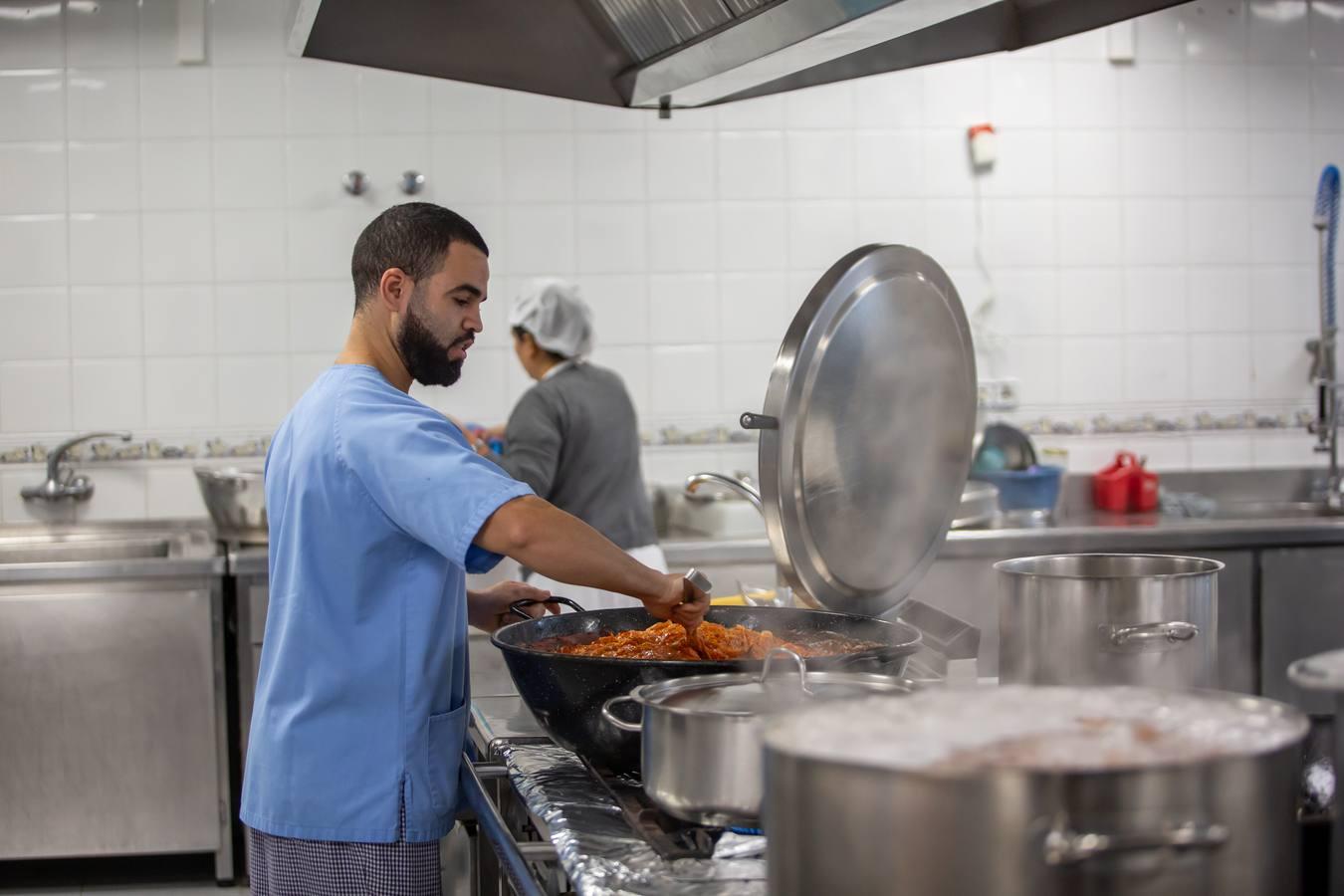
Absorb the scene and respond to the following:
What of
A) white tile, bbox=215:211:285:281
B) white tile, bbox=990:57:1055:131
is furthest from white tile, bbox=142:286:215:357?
white tile, bbox=990:57:1055:131

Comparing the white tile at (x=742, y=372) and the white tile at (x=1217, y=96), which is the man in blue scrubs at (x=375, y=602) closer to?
the white tile at (x=742, y=372)

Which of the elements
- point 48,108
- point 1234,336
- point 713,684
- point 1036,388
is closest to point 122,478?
point 48,108

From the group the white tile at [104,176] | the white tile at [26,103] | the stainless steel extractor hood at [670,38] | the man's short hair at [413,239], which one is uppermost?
the white tile at [26,103]

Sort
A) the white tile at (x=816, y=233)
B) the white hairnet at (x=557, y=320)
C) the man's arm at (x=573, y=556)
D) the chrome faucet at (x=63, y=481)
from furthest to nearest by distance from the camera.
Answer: the white tile at (x=816, y=233) → the chrome faucet at (x=63, y=481) → the white hairnet at (x=557, y=320) → the man's arm at (x=573, y=556)

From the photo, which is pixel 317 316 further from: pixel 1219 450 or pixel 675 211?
pixel 1219 450

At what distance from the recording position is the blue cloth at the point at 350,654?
1791 millimetres

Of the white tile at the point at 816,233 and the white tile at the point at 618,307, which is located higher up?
the white tile at the point at 816,233

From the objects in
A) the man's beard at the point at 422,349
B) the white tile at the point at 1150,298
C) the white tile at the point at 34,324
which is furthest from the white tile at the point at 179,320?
the white tile at the point at 1150,298

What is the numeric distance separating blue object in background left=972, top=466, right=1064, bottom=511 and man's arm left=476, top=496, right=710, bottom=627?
2.71m

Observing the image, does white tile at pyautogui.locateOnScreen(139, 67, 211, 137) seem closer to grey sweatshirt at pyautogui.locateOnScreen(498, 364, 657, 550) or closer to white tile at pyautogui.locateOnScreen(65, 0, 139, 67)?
white tile at pyautogui.locateOnScreen(65, 0, 139, 67)

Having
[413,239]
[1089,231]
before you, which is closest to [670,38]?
[413,239]

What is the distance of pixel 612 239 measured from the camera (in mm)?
4559

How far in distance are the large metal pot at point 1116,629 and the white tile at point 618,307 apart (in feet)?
10.2

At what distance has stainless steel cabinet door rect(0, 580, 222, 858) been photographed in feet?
12.2
